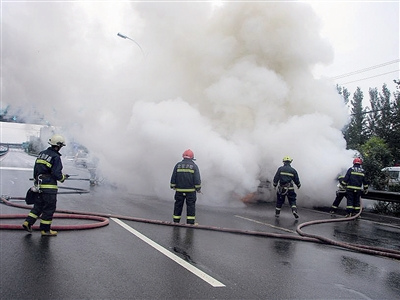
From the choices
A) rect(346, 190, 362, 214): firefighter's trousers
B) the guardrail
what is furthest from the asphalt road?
the guardrail

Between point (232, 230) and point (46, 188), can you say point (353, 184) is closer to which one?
→ point (232, 230)

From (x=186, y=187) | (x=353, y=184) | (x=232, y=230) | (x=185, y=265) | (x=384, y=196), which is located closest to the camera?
(x=185, y=265)

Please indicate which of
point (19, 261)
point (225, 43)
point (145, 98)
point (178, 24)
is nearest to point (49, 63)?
point (145, 98)

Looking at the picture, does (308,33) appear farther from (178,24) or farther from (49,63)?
(49,63)

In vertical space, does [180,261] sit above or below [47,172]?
below

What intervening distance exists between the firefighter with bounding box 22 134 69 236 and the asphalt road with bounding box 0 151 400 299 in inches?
8.6

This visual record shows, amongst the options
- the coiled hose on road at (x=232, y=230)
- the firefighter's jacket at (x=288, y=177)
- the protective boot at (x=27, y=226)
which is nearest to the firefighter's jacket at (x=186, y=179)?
the coiled hose on road at (x=232, y=230)

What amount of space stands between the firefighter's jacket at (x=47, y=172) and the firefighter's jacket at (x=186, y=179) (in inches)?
105

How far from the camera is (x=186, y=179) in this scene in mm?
8125

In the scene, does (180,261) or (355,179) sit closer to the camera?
(180,261)

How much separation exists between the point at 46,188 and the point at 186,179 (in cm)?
301

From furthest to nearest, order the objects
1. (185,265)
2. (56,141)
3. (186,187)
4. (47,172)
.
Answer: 1. (186,187)
2. (56,141)
3. (47,172)
4. (185,265)

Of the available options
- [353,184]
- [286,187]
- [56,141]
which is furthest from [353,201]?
[56,141]

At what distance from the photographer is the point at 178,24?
601 inches
